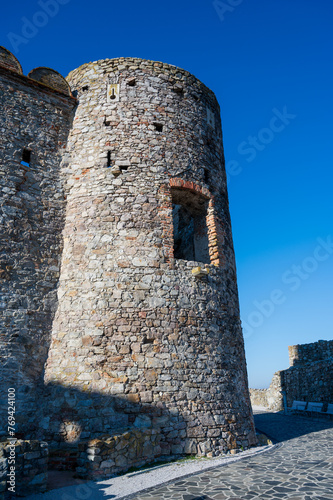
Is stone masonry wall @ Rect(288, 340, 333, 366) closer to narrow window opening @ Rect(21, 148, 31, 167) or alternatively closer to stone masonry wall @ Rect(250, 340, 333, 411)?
stone masonry wall @ Rect(250, 340, 333, 411)

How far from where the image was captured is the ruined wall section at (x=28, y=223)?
652 centimetres

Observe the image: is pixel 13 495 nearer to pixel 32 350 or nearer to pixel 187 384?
pixel 32 350

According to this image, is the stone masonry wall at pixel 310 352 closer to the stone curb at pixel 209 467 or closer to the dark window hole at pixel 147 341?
the stone curb at pixel 209 467

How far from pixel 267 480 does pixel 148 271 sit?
3915mm

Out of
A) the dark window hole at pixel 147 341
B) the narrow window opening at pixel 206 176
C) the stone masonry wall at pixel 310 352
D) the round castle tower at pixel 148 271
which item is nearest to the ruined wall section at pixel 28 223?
the round castle tower at pixel 148 271

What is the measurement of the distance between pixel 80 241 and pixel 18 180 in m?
1.83

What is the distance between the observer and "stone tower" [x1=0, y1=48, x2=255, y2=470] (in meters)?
6.25

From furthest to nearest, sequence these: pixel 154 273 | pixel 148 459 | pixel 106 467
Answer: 1. pixel 154 273
2. pixel 148 459
3. pixel 106 467

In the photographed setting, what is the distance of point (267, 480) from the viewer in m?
4.77

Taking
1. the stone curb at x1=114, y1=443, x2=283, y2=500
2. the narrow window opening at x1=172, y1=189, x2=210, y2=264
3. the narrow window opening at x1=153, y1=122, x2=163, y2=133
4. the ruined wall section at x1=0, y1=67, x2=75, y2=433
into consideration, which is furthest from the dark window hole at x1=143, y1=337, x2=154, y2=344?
the narrow window opening at x1=153, y1=122, x2=163, y2=133

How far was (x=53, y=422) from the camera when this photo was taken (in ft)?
20.0

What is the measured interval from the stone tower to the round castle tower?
1.0 inches

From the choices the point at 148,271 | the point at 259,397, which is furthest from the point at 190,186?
the point at 259,397

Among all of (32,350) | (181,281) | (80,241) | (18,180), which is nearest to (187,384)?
(181,281)
